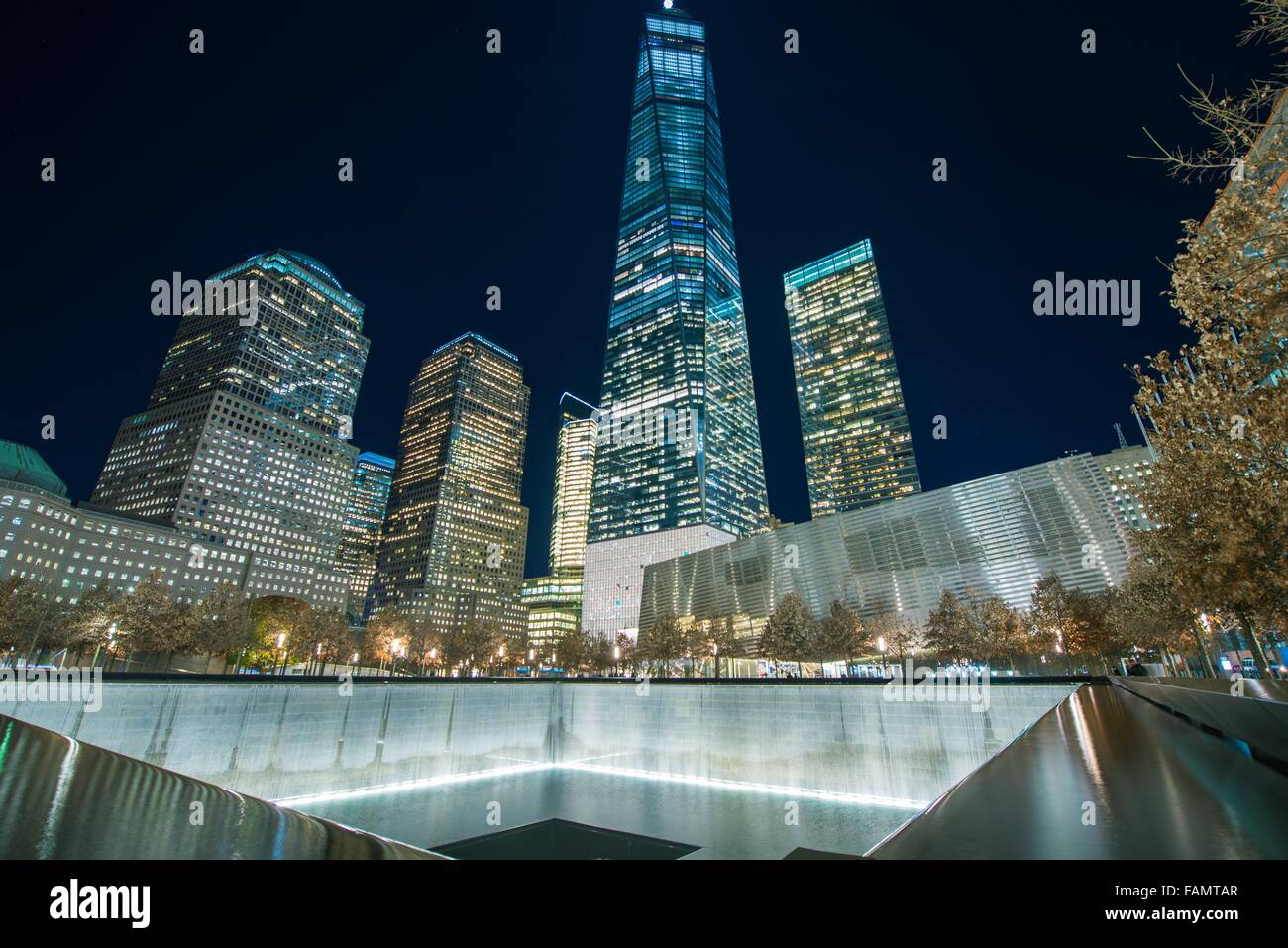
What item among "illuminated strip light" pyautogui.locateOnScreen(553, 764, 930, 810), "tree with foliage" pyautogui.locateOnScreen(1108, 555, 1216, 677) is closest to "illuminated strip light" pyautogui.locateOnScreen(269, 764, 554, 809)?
"illuminated strip light" pyautogui.locateOnScreen(553, 764, 930, 810)

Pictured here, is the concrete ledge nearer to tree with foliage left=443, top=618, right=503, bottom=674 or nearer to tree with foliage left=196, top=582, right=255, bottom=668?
tree with foliage left=196, top=582, right=255, bottom=668

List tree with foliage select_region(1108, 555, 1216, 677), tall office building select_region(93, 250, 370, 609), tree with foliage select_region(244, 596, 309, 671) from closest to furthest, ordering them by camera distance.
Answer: tree with foliage select_region(1108, 555, 1216, 677), tree with foliage select_region(244, 596, 309, 671), tall office building select_region(93, 250, 370, 609)

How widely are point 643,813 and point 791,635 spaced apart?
145 feet

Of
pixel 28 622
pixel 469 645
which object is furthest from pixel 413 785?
pixel 469 645

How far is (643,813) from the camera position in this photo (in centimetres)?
3028

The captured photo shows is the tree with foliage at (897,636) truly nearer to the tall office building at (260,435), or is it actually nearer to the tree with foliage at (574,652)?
the tree with foliage at (574,652)

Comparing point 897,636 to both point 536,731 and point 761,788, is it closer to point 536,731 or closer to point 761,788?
point 761,788

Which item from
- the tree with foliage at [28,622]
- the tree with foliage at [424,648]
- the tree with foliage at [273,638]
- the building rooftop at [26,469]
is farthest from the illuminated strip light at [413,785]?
the building rooftop at [26,469]

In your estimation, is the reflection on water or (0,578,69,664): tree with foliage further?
(0,578,69,664): tree with foliage

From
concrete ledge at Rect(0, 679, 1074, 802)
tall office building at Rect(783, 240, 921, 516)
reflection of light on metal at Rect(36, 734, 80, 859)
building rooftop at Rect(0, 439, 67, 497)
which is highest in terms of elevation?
tall office building at Rect(783, 240, 921, 516)

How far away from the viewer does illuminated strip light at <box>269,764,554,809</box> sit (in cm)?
2916

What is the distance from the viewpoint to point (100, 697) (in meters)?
22.9

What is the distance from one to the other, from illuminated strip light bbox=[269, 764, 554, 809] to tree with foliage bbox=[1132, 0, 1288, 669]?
117 ft

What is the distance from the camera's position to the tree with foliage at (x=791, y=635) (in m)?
70.1
